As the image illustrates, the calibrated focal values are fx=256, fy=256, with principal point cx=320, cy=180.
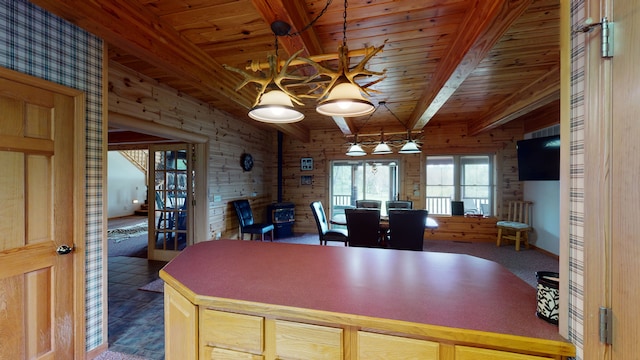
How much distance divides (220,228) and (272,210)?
58.6 inches

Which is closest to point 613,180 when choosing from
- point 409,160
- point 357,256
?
point 357,256

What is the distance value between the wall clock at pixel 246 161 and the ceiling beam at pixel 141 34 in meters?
2.41

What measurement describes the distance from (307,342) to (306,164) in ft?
18.6

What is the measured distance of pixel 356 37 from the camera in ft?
7.70

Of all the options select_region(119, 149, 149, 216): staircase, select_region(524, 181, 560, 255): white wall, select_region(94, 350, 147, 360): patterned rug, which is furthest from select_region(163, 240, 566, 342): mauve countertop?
select_region(119, 149, 149, 216): staircase

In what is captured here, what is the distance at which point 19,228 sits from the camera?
1.61 meters

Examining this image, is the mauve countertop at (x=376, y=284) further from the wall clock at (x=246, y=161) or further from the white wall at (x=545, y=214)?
the white wall at (x=545, y=214)

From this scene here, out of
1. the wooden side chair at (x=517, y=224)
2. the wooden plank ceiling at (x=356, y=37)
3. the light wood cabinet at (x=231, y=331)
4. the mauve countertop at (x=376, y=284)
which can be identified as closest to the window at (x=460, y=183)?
the wooden side chair at (x=517, y=224)

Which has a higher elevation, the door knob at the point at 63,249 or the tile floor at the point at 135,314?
the door knob at the point at 63,249

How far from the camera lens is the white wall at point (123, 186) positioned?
928cm

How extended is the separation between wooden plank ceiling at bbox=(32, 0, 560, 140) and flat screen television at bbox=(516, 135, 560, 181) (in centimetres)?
131

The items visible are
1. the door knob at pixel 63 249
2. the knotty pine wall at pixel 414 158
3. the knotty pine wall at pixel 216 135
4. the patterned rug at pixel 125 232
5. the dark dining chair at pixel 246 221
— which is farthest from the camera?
the patterned rug at pixel 125 232

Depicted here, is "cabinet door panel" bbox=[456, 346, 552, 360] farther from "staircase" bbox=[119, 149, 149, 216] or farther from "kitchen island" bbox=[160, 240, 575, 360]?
"staircase" bbox=[119, 149, 149, 216]

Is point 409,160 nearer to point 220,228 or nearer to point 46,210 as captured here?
point 220,228
